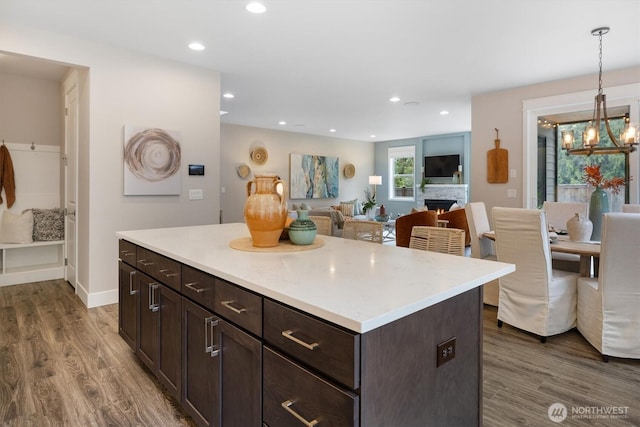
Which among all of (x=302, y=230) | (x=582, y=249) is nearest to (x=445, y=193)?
(x=582, y=249)

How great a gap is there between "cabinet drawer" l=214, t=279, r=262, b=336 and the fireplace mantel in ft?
27.9

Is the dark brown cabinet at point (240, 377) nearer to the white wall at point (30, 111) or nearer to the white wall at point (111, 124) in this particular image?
the white wall at point (111, 124)

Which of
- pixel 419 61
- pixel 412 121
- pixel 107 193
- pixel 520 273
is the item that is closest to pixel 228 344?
pixel 520 273

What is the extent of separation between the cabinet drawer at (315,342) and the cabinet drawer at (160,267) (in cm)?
79

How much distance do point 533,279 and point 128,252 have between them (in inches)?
115

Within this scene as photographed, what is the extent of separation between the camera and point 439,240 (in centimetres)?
216

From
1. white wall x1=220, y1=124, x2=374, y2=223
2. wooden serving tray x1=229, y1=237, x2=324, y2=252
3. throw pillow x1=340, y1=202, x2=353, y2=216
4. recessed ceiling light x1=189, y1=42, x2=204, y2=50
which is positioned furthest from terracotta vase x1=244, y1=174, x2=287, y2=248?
throw pillow x1=340, y1=202, x2=353, y2=216

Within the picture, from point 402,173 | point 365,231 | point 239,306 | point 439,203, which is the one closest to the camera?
point 239,306

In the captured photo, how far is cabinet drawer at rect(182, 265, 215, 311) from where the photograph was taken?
151 cm

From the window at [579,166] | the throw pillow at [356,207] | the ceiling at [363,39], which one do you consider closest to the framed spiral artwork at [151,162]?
the ceiling at [363,39]

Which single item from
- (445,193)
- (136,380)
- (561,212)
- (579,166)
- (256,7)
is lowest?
(136,380)

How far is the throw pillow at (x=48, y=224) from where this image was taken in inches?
180

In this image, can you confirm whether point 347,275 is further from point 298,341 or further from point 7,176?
point 7,176

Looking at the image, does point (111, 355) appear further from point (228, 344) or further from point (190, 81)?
point (190, 81)
